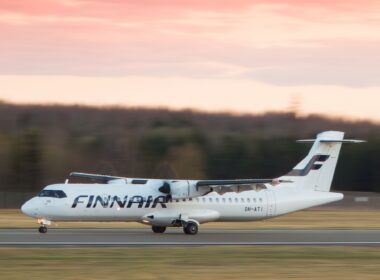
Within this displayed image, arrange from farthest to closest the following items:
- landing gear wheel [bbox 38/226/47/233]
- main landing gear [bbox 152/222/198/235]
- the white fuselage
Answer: main landing gear [bbox 152/222/198/235] → the white fuselage → landing gear wheel [bbox 38/226/47/233]

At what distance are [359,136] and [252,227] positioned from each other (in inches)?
2481

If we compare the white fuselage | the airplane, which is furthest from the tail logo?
the white fuselage

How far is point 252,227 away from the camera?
147ft

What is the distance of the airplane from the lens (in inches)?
1451

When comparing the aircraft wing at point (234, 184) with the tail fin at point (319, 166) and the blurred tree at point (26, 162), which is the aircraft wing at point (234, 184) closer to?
the tail fin at point (319, 166)

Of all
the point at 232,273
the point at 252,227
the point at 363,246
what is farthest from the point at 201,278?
the point at 252,227

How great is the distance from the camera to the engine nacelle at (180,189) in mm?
38438

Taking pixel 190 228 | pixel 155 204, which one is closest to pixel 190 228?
pixel 190 228

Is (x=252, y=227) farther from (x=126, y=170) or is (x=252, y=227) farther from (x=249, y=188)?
(x=126, y=170)

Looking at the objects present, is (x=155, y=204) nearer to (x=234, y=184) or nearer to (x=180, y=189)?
(x=180, y=189)

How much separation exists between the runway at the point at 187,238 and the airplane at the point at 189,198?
754 millimetres

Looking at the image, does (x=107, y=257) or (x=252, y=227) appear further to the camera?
(x=252, y=227)

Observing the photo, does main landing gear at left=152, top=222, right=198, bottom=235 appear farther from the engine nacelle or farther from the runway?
the engine nacelle

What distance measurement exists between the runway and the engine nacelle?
71.1 inches
